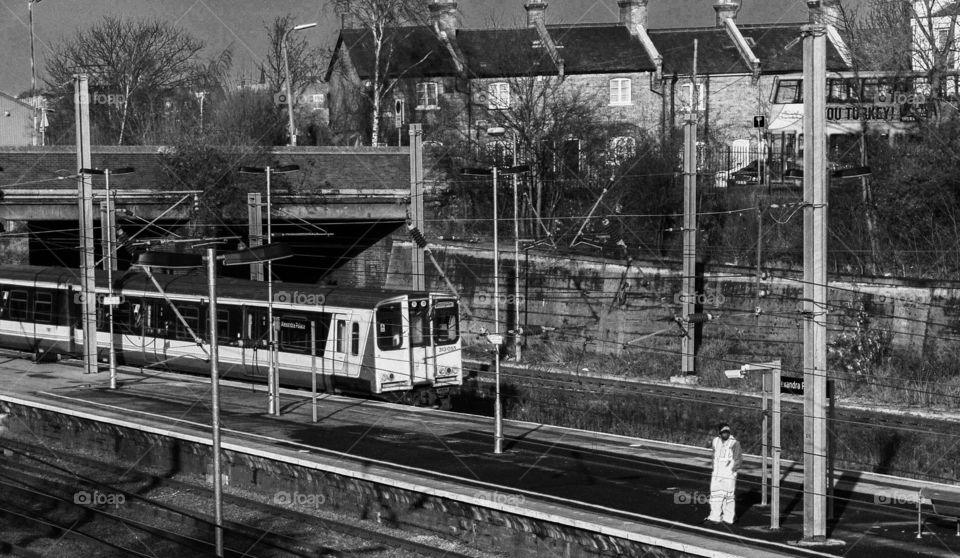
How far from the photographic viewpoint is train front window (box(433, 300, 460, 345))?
2359 centimetres

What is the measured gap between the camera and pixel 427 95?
1938 inches

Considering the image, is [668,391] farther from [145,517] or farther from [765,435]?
[145,517]

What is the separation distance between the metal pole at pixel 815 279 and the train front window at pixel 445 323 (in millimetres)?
11442

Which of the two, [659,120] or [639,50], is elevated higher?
[639,50]

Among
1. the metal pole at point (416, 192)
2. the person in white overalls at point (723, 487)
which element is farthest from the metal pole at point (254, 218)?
the person in white overalls at point (723, 487)

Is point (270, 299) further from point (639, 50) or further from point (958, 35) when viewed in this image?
point (639, 50)

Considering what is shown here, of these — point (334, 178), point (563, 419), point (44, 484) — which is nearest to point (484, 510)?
point (44, 484)

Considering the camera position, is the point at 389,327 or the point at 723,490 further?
the point at 389,327

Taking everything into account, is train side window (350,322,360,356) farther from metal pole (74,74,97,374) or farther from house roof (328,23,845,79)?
house roof (328,23,845,79)

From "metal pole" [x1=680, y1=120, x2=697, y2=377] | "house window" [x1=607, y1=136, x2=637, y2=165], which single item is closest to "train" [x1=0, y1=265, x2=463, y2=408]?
"metal pole" [x1=680, y1=120, x2=697, y2=377]

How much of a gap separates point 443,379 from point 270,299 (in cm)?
406

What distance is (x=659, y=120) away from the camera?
48.8 metres

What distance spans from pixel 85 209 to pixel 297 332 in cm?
616

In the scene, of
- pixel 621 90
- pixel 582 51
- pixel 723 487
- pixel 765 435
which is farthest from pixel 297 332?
pixel 582 51
